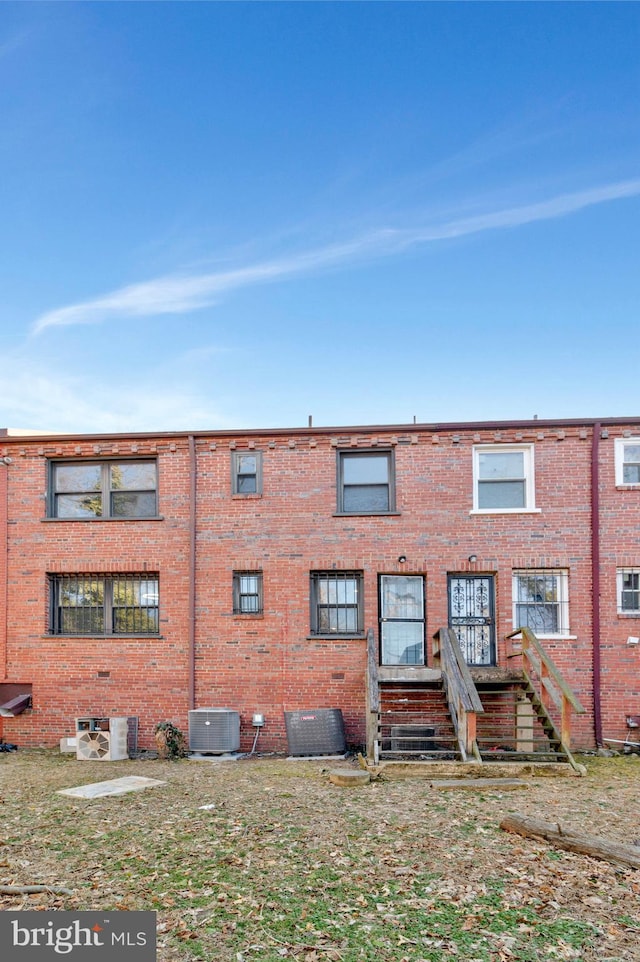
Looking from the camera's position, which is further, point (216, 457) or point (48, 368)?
point (48, 368)

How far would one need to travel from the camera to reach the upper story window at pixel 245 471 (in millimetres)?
12211

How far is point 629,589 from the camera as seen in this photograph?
1145 cm

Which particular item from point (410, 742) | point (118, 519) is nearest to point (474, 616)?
point (410, 742)

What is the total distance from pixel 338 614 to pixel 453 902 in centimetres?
739

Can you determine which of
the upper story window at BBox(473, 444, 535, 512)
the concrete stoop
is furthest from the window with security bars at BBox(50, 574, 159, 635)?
the upper story window at BBox(473, 444, 535, 512)

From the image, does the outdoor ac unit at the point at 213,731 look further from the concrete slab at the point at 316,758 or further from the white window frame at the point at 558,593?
the white window frame at the point at 558,593

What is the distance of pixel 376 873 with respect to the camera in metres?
5.16

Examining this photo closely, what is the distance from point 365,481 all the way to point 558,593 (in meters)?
4.03

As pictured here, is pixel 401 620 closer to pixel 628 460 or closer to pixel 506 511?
pixel 506 511

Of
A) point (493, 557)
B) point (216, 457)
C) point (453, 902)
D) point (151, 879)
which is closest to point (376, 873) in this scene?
point (453, 902)

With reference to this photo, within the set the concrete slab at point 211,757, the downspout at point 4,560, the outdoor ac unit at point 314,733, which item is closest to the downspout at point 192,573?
the concrete slab at point 211,757

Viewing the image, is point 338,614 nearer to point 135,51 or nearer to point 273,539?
point 273,539

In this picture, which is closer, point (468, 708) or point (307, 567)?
point (468, 708)

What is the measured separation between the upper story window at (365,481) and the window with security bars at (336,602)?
1.27 metres
